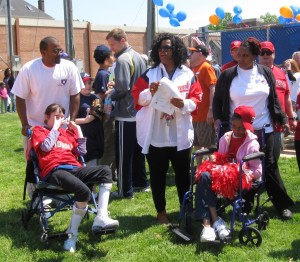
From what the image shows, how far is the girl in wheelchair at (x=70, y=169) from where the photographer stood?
4.54 meters

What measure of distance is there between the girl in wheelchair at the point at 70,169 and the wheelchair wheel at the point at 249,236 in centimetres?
116

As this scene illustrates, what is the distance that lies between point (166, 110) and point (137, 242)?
4.37ft

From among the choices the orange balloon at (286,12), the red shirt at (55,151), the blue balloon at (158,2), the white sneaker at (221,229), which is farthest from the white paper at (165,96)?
the orange balloon at (286,12)

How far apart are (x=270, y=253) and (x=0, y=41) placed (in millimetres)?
38596

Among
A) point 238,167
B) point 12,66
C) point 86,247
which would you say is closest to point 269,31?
point 238,167

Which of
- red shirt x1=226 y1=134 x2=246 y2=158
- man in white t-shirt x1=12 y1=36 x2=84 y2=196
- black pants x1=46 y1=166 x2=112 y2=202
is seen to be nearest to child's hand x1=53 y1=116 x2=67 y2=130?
man in white t-shirt x1=12 y1=36 x2=84 y2=196

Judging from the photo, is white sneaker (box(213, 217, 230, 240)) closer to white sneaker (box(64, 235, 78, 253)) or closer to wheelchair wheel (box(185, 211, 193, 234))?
wheelchair wheel (box(185, 211, 193, 234))

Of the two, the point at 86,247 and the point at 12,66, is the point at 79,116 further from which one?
the point at 12,66

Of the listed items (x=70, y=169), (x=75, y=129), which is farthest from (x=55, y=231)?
(x=75, y=129)

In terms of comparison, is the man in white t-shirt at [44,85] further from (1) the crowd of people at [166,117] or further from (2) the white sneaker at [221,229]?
(2) the white sneaker at [221,229]

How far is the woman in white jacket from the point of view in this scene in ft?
16.3

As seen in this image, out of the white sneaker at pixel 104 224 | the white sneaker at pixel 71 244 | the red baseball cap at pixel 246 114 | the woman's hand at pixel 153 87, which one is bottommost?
the white sneaker at pixel 71 244

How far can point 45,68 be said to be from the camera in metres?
5.29

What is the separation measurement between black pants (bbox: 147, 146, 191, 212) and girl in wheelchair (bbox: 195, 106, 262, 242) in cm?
41
